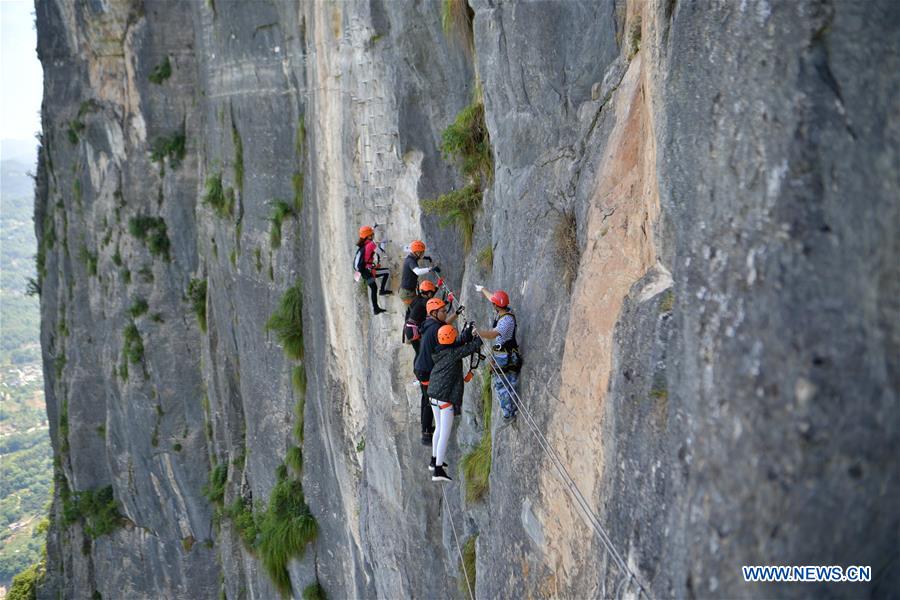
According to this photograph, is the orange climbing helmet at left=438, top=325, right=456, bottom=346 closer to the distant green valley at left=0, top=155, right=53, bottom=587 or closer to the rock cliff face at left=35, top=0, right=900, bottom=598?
the rock cliff face at left=35, top=0, right=900, bottom=598

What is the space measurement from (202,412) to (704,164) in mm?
20177

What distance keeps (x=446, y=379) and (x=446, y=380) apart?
1 cm

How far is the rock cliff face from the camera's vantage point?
12.3ft

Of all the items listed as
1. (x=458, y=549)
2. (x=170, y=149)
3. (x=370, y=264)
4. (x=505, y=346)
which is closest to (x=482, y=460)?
(x=458, y=549)

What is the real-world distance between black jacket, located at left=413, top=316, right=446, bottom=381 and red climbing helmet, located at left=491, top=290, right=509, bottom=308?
3.20 feet

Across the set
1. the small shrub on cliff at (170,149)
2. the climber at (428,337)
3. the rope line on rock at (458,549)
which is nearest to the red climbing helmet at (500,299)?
the climber at (428,337)

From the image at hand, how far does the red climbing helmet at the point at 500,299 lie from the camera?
25.1 ft

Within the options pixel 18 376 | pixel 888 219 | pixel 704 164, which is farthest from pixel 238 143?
pixel 18 376

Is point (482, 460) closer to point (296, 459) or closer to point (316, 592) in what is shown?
point (296, 459)

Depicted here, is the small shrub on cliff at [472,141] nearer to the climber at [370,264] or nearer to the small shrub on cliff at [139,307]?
the climber at [370,264]

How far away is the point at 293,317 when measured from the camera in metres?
15.7

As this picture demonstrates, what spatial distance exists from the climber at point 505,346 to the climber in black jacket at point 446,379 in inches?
13.0

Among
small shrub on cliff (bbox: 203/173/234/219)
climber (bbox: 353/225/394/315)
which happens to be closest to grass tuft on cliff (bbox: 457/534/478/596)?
climber (bbox: 353/225/394/315)

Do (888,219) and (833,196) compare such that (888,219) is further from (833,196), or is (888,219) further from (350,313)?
(350,313)
